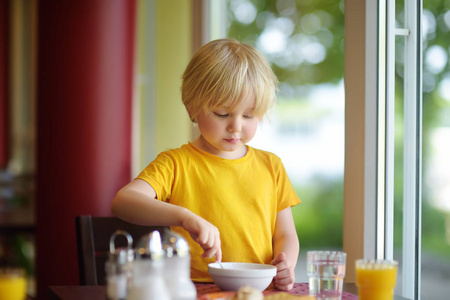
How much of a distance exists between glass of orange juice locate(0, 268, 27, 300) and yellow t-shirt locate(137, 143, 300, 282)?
1.26 feet

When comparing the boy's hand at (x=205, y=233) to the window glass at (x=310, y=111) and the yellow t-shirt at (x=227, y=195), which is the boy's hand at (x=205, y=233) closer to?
the yellow t-shirt at (x=227, y=195)

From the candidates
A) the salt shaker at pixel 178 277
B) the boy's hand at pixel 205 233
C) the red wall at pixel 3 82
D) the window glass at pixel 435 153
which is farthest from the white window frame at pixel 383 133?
the red wall at pixel 3 82

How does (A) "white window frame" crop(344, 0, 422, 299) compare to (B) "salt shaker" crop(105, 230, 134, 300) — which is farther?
(A) "white window frame" crop(344, 0, 422, 299)

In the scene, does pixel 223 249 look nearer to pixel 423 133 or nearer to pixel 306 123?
pixel 423 133

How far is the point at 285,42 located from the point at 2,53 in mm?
6249

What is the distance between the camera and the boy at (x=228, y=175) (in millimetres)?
1232

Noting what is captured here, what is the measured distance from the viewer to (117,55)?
300 cm

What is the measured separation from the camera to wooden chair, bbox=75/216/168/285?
1.42 meters

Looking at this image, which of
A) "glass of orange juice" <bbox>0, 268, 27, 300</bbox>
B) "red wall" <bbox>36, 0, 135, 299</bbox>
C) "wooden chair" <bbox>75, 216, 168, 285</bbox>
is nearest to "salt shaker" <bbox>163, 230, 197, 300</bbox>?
"glass of orange juice" <bbox>0, 268, 27, 300</bbox>

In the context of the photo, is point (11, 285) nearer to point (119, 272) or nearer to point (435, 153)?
point (119, 272)

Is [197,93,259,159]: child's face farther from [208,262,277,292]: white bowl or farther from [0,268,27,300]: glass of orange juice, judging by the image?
[0,268,27,300]: glass of orange juice

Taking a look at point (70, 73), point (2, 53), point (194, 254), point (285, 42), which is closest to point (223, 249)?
point (194, 254)

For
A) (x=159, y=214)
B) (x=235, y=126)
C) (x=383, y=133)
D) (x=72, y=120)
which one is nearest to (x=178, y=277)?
(x=159, y=214)

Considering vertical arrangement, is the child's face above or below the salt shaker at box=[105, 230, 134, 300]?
above
